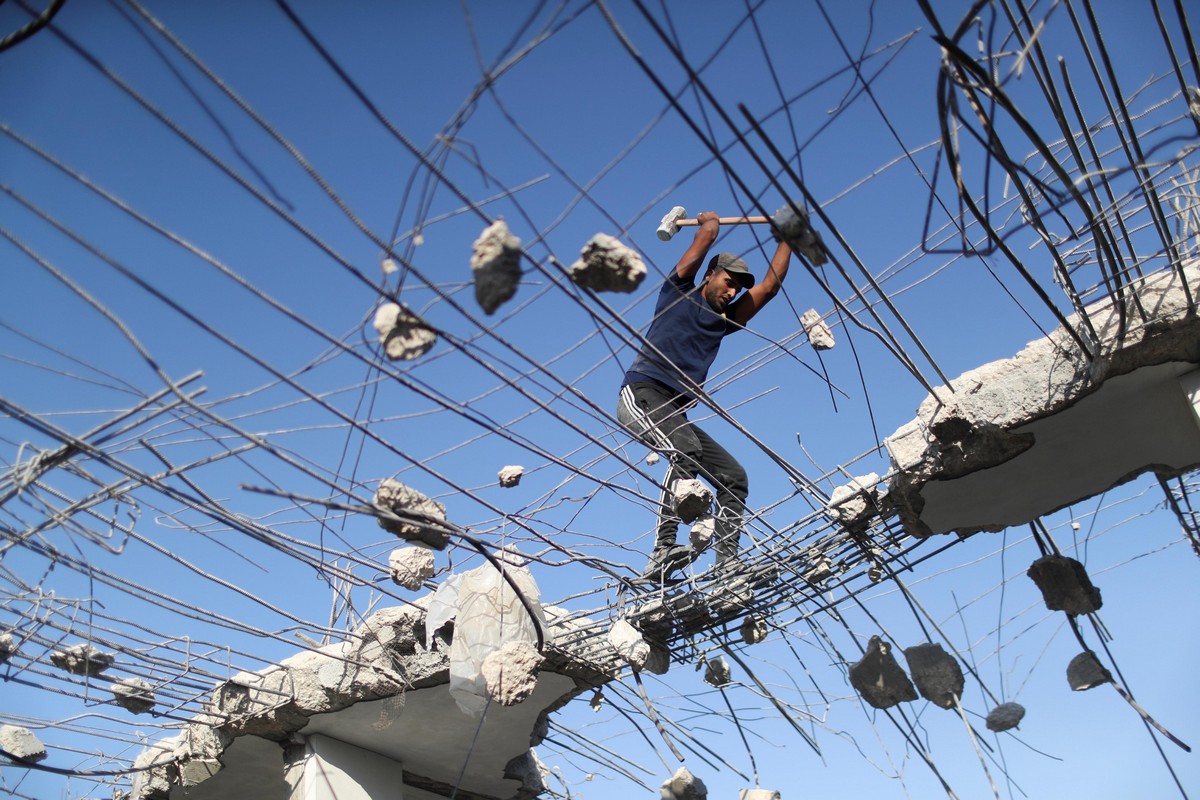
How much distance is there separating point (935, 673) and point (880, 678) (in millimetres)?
248

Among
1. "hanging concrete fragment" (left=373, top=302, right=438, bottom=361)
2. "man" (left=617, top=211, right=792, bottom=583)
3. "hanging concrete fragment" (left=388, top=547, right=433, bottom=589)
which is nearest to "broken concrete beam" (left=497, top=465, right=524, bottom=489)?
"hanging concrete fragment" (left=388, top=547, right=433, bottom=589)

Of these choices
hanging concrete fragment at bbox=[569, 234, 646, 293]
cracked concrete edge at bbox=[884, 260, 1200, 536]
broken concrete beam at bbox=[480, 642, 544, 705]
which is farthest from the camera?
broken concrete beam at bbox=[480, 642, 544, 705]

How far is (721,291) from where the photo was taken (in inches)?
228

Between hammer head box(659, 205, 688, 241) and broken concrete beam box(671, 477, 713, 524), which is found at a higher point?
hammer head box(659, 205, 688, 241)

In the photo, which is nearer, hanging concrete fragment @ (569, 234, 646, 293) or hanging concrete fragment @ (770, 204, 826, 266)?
hanging concrete fragment @ (569, 234, 646, 293)

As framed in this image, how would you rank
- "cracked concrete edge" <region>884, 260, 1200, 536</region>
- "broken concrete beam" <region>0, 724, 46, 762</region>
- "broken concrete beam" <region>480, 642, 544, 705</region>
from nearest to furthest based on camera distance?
"cracked concrete edge" <region>884, 260, 1200, 536</region>, "broken concrete beam" <region>480, 642, 544, 705</region>, "broken concrete beam" <region>0, 724, 46, 762</region>

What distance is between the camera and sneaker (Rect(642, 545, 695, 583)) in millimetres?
5086

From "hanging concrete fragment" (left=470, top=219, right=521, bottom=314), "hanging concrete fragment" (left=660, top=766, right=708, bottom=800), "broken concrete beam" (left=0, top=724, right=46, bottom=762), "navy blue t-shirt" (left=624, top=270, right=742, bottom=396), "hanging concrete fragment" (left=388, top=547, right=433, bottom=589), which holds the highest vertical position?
"navy blue t-shirt" (left=624, top=270, right=742, bottom=396)

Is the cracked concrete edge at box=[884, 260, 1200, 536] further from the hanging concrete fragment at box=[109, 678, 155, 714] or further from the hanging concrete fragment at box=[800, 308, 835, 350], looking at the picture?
the hanging concrete fragment at box=[109, 678, 155, 714]

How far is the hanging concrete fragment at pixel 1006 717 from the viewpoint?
5145 mm

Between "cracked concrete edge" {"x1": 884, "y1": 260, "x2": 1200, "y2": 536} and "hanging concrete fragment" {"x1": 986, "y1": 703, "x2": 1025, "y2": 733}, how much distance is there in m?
1.15

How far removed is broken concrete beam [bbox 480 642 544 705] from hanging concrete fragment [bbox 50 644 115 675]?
6.07ft

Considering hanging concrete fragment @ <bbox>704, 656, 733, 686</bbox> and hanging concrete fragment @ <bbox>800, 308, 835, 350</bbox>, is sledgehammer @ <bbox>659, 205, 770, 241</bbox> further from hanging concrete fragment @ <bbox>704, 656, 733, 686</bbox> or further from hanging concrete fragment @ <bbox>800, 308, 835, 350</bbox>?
hanging concrete fragment @ <bbox>704, 656, 733, 686</bbox>

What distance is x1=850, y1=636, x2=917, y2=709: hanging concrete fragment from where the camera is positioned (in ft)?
16.6
